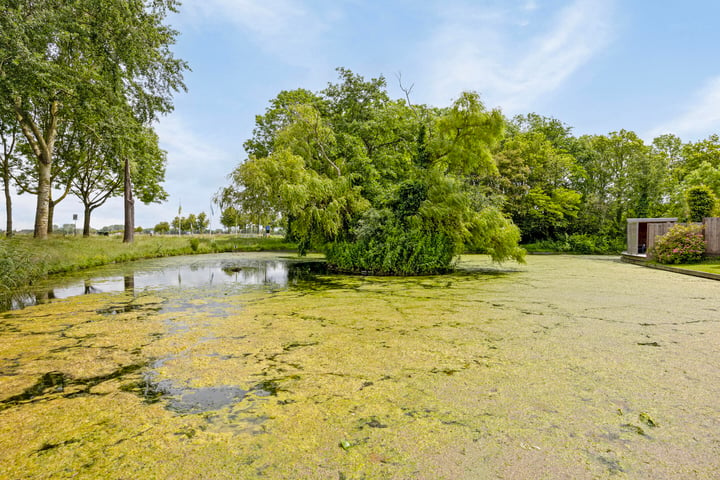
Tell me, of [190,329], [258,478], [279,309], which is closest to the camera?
[258,478]

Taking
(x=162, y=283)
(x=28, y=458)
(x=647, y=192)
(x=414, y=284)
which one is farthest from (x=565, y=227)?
(x=28, y=458)

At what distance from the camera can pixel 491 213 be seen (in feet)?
32.2

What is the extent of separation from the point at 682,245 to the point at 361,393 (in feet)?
42.8

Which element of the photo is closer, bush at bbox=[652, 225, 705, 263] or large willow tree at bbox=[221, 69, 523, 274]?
large willow tree at bbox=[221, 69, 523, 274]

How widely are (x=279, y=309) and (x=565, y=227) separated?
2298 centimetres

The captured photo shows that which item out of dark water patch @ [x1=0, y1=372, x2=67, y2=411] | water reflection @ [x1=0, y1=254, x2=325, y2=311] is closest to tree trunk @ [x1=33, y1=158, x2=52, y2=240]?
water reflection @ [x1=0, y1=254, x2=325, y2=311]

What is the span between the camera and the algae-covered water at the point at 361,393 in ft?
5.56

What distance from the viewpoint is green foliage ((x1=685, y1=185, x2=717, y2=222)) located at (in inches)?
503

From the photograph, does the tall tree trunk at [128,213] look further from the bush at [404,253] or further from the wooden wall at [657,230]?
the wooden wall at [657,230]

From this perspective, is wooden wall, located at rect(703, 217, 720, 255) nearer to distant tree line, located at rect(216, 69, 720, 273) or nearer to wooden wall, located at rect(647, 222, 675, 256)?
distant tree line, located at rect(216, 69, 720, 273)

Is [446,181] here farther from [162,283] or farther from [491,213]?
[162,283]

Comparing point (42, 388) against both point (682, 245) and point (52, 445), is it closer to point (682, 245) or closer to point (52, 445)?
point (52, 445)

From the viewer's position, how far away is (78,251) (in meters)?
12.3

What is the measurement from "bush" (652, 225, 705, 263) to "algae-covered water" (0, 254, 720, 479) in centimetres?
791
